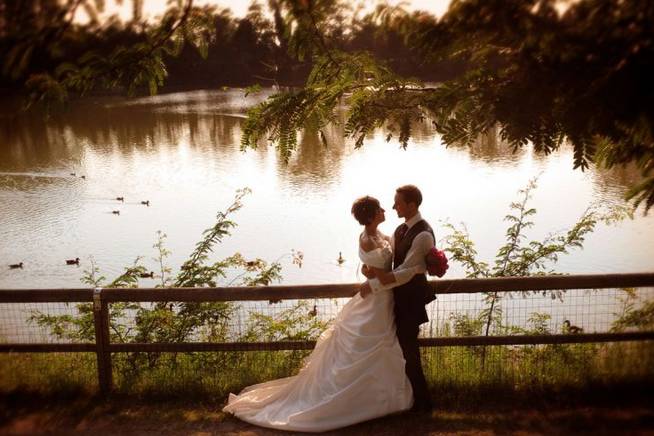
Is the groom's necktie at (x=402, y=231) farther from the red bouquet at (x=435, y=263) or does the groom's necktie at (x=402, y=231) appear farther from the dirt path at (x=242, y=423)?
the dirt path at (x=242, y=423)

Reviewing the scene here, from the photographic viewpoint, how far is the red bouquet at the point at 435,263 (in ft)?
14.4

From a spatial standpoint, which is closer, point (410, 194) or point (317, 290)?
point (410, 194)

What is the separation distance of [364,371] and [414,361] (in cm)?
40

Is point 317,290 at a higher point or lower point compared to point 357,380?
higher

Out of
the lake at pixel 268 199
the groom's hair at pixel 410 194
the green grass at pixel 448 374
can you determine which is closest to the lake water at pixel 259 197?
the lake at pixel 268 199

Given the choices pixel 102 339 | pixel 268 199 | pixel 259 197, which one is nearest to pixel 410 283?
pixel 102 339

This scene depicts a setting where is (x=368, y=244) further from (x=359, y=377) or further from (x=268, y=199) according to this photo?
(x=268, y=199)

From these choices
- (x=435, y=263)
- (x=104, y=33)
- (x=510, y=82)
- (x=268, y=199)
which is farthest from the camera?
(x=268, y=199)

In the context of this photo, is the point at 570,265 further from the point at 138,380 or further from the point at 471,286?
the point at 138,380

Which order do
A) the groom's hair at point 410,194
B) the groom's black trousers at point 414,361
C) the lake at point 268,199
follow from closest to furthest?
1. the groom's hair at point 410,194
2. the groom's black trousers at point 414,361
3. the lake at point 268,199

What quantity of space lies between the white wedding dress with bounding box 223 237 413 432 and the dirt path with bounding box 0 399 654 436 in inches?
4.2

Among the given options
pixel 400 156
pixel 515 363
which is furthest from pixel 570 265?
pixel 400 156

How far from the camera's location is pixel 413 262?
4.46 meters

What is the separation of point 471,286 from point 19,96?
Result: 360 cm
